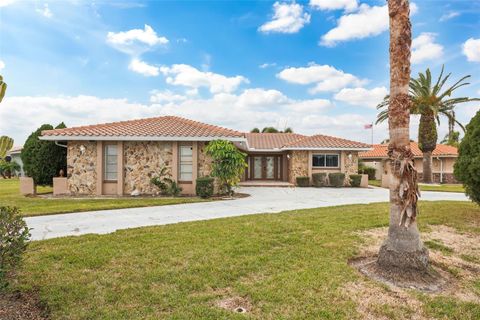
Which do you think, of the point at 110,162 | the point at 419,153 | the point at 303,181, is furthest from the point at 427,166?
the point at 110,162

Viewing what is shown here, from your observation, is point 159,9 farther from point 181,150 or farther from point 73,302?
point 73,302

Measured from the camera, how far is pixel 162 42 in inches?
653

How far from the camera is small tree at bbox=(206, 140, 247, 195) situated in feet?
46.5

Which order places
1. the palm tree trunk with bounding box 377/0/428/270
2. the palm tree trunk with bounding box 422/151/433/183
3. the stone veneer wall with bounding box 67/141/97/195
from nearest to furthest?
1. the palm tree trunk with bounding box 377/0/428/270
2. the stone veneer wall with bounding box 67/141/97/195
3. the palm tree trunk with bounding box 422/151/433/183

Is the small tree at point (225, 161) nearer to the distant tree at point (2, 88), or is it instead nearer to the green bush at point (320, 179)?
the green bush at point (320, 179)

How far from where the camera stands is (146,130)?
1530 cm

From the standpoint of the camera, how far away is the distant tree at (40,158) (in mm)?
15164

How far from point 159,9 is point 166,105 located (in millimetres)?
15776

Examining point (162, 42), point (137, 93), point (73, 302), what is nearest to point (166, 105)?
point (137, 93)

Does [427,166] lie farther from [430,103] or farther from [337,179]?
[337,179]

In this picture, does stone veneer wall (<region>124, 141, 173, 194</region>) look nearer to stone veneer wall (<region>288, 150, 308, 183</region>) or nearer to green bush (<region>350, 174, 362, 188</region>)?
stone veneer wall (<region>288, 150, 308, 183</region>)

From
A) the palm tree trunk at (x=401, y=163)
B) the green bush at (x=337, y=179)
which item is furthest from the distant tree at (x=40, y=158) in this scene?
the green bush at (x=337, y=179)

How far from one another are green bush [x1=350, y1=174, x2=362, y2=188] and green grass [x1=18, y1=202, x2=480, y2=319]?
1426 cm

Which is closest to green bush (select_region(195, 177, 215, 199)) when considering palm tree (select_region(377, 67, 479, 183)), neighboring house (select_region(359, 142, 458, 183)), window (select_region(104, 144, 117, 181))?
window (select_region(104, 144, 117, 181))
